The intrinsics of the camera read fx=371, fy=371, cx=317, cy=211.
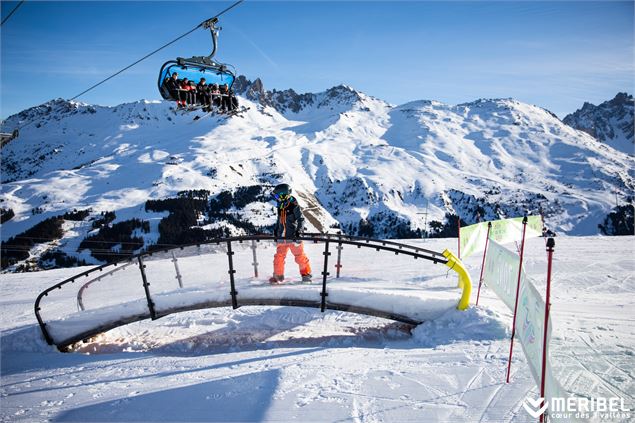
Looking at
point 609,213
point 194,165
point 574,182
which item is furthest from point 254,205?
point 574,182

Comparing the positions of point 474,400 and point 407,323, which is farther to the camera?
point 407,323

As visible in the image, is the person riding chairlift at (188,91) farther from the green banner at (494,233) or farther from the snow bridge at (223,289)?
the green banner at (494,233)

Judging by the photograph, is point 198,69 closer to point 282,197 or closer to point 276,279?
point 282,197

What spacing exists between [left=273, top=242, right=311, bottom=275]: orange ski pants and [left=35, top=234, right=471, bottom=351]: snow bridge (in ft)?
0.81

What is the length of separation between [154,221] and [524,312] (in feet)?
393

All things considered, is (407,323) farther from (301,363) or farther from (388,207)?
(388,207)

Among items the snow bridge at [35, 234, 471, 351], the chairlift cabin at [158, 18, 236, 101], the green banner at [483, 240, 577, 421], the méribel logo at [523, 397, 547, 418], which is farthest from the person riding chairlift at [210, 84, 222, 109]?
the méribel logo at [523, 397, 547, 418]

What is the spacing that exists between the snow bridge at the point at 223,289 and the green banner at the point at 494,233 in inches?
184

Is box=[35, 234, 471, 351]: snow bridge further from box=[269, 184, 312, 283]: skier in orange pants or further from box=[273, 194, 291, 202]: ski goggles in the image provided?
box=[273, 194, 291, 202]: ski goggles

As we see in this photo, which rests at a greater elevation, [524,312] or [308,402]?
[524,312]

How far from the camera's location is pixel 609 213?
514ft

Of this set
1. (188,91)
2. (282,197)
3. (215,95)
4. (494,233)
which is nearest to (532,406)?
(282,197)

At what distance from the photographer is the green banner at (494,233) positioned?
12.3m

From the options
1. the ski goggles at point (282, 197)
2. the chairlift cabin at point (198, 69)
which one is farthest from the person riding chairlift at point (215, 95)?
the ski goggles at point (282, 197)
